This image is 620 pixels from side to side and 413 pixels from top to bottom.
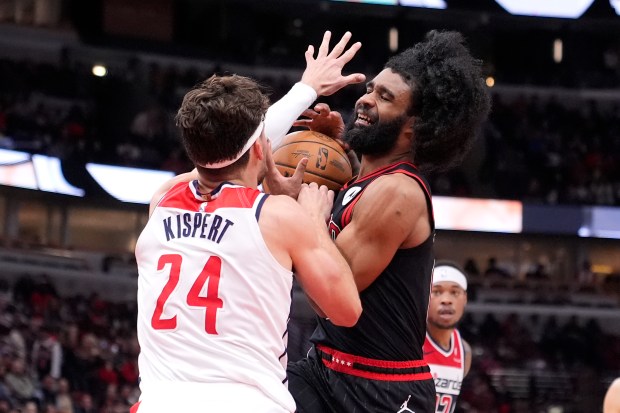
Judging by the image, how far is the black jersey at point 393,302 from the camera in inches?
159

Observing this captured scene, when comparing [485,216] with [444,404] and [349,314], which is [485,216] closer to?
[444,404]

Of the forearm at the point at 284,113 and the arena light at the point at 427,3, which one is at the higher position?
the arena light at the point at 427,3

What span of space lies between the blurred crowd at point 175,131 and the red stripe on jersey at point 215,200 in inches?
674

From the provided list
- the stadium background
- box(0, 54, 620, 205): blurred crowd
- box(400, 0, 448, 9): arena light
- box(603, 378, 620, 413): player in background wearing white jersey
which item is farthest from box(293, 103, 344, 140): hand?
box(400, 0, 448, 9): arena light

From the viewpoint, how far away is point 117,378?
15391mm

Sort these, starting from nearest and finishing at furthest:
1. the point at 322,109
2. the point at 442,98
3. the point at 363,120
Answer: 1. the point at 442,98
2. the point at 363,120
3. the point at 322,109

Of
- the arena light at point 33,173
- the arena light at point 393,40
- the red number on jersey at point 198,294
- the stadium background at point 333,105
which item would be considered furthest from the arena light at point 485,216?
the red number on jersey at point 198,294

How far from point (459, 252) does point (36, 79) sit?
1062 centimetres

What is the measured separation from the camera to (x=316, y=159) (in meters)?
4.40

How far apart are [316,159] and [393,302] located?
750 millimetres

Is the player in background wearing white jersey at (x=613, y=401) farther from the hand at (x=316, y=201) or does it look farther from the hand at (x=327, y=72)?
the hand at (x=327, y=72)

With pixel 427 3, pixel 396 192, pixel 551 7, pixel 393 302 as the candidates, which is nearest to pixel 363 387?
pixel 393 302

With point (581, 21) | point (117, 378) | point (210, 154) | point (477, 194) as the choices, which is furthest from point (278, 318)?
point (581, 21)

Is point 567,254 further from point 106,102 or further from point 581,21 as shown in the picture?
point 106,102
